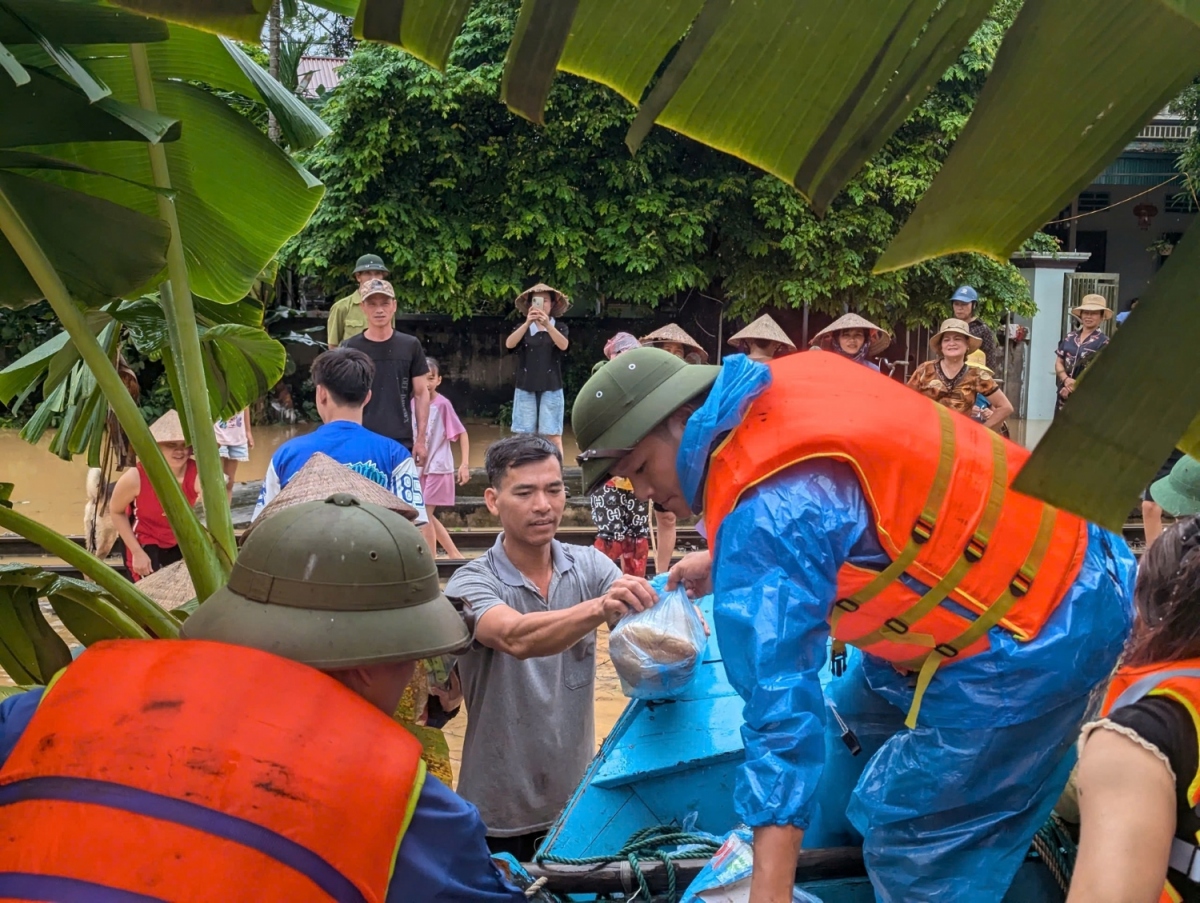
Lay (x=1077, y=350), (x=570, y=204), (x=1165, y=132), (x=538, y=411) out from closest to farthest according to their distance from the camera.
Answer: (x=1077, y=350) → (x=538, y=411) → (x=570, y=204) → (x=1165, y=132)

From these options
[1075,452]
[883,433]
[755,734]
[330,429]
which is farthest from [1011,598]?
[330,429]

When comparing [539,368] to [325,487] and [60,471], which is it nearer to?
[60,471]

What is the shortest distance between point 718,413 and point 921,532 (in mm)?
487

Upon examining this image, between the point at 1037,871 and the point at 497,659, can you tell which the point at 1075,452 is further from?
the point at 497,659

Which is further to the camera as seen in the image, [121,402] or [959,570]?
[121,402]

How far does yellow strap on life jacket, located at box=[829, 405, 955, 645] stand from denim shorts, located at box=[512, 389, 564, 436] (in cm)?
779

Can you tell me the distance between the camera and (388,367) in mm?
7121

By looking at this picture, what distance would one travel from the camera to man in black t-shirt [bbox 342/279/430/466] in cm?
705

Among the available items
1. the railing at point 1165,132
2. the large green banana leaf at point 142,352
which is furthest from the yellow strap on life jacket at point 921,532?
the railing at point 1165,132

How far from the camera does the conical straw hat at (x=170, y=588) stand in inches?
127

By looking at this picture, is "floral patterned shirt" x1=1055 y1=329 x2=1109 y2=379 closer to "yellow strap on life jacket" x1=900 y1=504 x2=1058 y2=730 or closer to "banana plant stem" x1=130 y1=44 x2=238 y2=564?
"yellow strap on life jacket" x1=900 y1=504 x2=1058 y2=730

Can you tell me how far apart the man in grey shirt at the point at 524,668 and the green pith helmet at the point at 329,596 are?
120cm

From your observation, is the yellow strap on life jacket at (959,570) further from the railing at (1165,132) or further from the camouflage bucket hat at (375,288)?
the railing at (1165,132)

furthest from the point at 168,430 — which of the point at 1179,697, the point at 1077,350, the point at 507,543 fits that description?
the point at 1077,350
